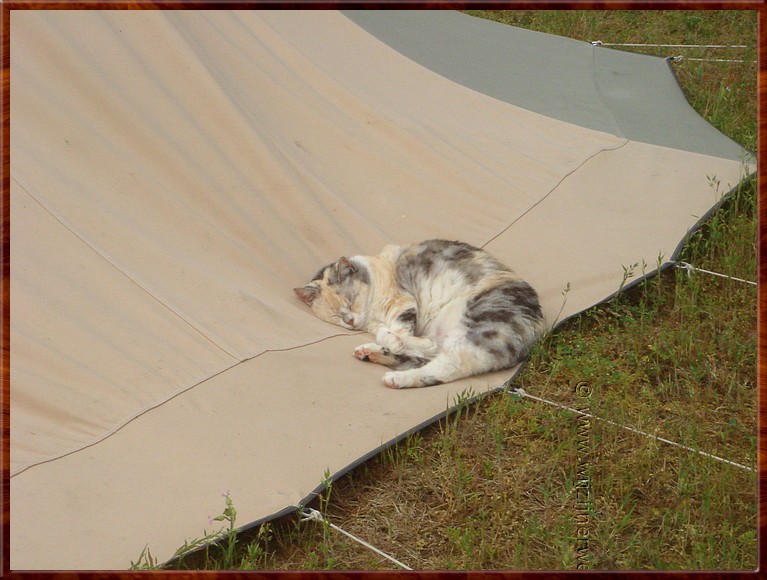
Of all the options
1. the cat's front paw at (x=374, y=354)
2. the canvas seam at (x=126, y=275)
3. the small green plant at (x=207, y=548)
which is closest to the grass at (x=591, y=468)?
the small green plant at (x=207, y=548)

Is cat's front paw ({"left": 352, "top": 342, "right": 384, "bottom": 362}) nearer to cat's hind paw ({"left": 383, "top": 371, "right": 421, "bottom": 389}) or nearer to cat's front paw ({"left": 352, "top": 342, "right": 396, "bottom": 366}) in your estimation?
cat's front paw ({"left": 352, "top": 342, "right": 396, "bottom": 366})

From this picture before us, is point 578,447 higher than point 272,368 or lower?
lower

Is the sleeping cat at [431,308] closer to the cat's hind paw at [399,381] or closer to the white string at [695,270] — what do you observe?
the cat's hind paw at [399,381]

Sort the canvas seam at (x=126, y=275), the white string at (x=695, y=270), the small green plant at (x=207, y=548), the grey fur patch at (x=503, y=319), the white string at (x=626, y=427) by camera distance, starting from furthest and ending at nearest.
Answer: the white string at (x=695, y=270) < the grey fur patch at (x=503, y=319) < the canvas seam at (x=126, y=275) < the white string at (x=626, y=427) < the small green plant at (x=207, y=548)

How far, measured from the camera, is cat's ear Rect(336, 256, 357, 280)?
322 cm

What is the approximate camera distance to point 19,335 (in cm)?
246

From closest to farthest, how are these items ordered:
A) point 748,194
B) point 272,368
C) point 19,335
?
1. point 19,335
2. point 272,368
3. point 748,194

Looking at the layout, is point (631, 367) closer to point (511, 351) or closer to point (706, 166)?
point (511, 351)

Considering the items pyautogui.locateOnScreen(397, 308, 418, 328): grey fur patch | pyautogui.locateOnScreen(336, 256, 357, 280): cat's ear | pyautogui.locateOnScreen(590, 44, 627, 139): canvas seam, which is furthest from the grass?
pyautogui.locateOnScreen(590, 44, 627, 139): canvas seam

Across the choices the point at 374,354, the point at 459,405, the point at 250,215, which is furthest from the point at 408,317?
the point at 250,215

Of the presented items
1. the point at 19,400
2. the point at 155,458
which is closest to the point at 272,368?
the point at 155,458

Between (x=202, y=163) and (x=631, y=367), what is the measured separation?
6.09 ft

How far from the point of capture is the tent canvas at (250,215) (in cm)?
232

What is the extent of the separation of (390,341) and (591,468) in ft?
2.90
